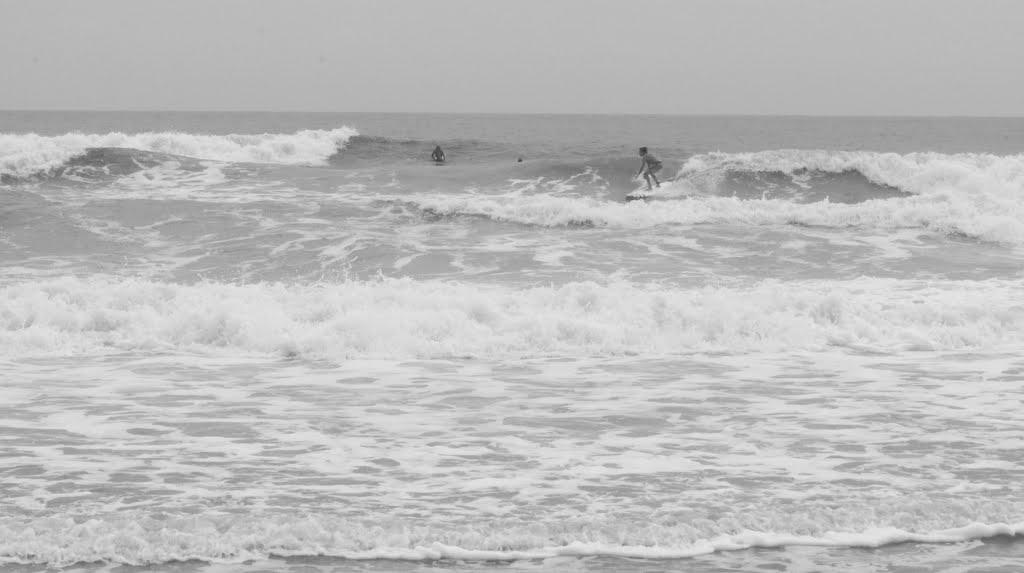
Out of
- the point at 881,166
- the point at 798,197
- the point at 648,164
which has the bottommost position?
the point at 798,197

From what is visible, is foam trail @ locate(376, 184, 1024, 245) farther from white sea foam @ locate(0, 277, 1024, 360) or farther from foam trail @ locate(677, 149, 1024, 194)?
white sea foam @ locate(0, 277, 1024, 360)

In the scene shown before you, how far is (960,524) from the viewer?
5.51 m

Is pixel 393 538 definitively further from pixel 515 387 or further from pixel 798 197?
pixel 798 197

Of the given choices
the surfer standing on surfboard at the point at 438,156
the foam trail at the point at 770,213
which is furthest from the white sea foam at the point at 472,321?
the surfer standing on surfboard at the point at 438,156

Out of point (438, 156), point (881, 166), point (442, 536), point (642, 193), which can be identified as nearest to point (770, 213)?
point (642, 193)

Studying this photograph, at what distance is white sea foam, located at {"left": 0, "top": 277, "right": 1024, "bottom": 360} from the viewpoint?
10297 millimetres

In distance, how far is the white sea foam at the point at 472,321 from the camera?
10297 millimetres

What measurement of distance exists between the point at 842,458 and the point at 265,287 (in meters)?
7.90

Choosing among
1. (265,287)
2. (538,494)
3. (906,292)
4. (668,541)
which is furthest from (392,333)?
(906,292)

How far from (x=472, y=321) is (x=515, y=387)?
2379 millimetres

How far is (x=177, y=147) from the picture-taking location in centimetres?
3183

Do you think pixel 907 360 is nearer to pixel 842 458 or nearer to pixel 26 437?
pixel 842 458

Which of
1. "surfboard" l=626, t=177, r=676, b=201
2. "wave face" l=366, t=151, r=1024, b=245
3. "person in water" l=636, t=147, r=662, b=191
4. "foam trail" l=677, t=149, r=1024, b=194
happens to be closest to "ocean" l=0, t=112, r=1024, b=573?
"wave face" l=366, t=151, r=1024, b=245

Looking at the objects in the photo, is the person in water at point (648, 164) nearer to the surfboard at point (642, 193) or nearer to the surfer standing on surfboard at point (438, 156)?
the surfboard at point (642, 193)
